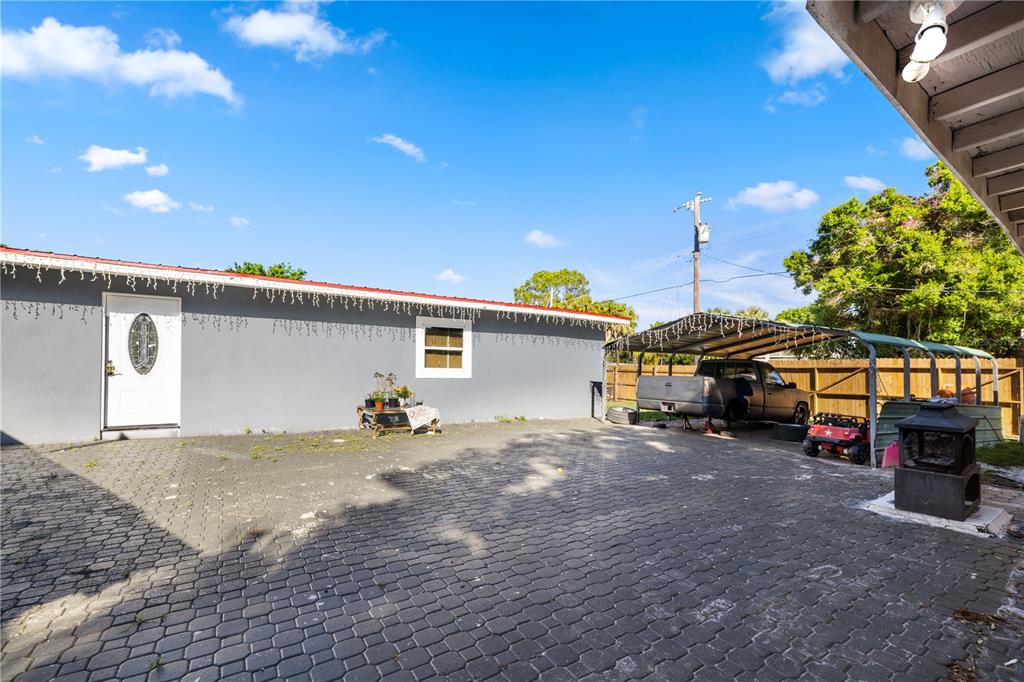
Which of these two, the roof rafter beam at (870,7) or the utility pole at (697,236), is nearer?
the roof rafter beam at (870,7)

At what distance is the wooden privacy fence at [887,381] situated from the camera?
11.0 meters

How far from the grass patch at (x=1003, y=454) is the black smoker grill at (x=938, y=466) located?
4.13m

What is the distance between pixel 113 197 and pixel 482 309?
394 inches

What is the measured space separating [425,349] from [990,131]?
9.90 meters

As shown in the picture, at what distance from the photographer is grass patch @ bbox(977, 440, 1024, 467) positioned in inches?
308

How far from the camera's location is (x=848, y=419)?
8570 mm

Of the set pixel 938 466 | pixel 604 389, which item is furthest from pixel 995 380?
pixel 604 389

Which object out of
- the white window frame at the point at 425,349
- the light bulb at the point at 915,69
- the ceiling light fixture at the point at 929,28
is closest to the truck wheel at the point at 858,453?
the light bulb at the point at 915,69

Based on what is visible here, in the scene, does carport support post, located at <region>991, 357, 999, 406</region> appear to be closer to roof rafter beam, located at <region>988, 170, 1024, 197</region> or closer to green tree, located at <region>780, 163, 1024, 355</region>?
green tree, located at <region>780, 163, 1024, 355</region>

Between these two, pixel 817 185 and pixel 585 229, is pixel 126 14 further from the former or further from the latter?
pixel 817 185

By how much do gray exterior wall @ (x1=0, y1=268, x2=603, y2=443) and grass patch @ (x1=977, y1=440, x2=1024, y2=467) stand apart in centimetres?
830

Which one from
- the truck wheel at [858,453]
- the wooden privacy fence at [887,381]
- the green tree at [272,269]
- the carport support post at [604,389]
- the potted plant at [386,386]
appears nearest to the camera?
the truck wheel at [858,453]

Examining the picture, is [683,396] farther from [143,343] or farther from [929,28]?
[143,343]

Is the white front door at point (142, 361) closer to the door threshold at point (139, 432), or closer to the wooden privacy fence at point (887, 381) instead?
the door threshold at point (139, 432)
